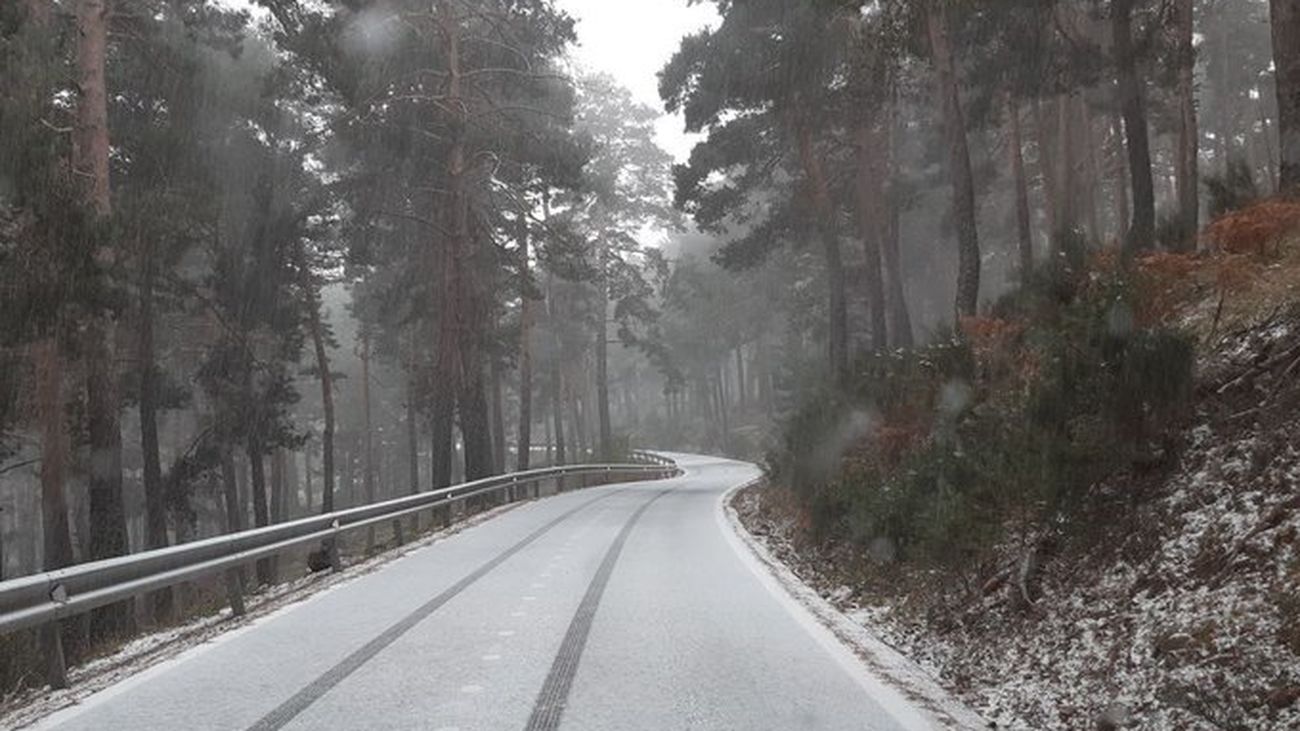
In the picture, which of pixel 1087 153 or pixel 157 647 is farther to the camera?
pixel 1087 153

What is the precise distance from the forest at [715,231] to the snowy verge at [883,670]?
2.33ft

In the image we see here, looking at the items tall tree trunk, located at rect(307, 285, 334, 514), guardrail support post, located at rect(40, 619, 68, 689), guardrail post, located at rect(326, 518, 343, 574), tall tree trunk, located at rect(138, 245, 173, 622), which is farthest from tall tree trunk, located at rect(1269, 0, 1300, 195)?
tall tree trunk, located at rect(307, 285, 334, 514)

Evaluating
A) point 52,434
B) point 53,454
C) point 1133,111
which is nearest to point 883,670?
point 1133,111

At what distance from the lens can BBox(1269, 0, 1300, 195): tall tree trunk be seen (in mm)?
9773

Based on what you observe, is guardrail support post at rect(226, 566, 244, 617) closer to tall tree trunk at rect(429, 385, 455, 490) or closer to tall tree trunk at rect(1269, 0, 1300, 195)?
tall tree trunk at rect(1269, 0, 1300, 195)

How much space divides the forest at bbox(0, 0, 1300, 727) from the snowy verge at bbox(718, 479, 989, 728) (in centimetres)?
71

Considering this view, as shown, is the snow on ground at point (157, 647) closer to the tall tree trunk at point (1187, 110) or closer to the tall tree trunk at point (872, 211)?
the tall tree trunk at point (1187, 110)

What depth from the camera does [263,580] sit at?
1914 centimetres

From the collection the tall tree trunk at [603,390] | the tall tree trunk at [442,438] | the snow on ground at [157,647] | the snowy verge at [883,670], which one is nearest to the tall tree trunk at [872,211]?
the tall tree trunk at [442,438]

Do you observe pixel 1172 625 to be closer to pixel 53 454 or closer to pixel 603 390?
pixel 53 454

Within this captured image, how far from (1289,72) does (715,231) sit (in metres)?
18.8

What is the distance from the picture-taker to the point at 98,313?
13227 mm

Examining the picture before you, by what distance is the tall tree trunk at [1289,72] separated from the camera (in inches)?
385

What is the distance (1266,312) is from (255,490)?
24.8 meters
